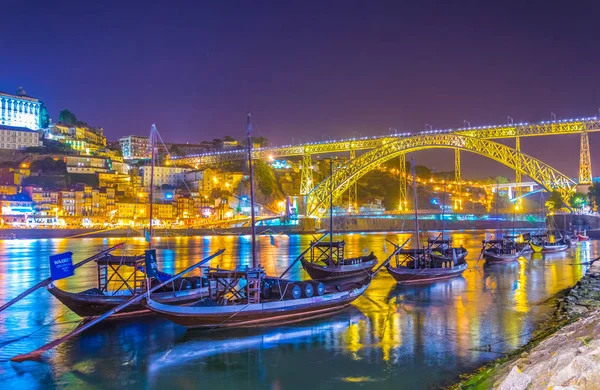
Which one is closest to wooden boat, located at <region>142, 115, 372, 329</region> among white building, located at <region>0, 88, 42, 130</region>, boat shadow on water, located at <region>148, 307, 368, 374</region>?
boat shadow on water, located at <region>148, 307, 368, 374</region>

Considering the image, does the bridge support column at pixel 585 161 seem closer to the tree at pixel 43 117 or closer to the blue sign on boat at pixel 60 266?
the blue sign on boat at pixel 60 266

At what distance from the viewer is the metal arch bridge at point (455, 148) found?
57.4m

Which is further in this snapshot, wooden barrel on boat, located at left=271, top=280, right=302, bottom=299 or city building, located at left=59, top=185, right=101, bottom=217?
city building, located at left=59, top=185, right=101, bottom=217

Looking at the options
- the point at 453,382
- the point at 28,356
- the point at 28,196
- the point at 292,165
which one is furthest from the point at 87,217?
the point at 453,382

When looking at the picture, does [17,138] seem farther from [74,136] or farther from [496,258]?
[496,258]

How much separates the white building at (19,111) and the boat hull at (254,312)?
109 meters

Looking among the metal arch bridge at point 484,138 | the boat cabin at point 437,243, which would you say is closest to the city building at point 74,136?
the metal arch bridge at point 484,138

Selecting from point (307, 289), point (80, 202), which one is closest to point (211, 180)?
point (80, 202)

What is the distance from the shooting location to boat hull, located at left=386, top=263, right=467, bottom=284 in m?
24.2

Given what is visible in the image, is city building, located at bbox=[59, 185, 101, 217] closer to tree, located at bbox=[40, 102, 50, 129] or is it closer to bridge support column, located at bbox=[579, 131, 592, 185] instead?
tree, located at bbox=[40, 102, 50, 129]

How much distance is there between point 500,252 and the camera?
37312 millimetres

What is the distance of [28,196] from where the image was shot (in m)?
82.2

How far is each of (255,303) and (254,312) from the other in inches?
10.1

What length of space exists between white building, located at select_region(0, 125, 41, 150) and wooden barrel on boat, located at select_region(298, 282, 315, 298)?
3920 inches
